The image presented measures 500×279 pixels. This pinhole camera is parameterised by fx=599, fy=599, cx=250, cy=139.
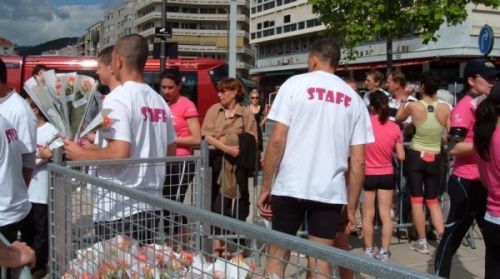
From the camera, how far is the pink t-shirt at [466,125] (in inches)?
172

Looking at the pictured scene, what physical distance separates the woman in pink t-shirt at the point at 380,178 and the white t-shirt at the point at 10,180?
11.8 ft

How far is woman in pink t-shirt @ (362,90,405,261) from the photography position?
20.1ft

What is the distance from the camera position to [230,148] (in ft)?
19.3

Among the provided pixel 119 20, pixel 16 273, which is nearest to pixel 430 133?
pixel 16 273

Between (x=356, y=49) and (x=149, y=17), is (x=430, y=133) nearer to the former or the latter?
(x=356, y=49)

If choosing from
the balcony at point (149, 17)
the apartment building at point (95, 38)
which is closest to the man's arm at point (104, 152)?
the apartment building at point (95, 38)

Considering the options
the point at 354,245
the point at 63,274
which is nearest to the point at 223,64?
the point at 354,245

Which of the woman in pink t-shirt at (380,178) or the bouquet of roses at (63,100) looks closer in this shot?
the bouquet of roses at (63,100)

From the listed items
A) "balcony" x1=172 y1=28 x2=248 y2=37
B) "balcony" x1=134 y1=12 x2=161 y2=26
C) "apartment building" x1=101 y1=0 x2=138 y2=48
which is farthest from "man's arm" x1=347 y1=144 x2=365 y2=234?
"apartment building" x1=101 y1=0 x2=138 y2=48

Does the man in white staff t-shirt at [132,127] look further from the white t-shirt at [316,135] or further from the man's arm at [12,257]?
the white t-shirt at [316,135]

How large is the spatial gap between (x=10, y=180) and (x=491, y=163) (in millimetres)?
2765

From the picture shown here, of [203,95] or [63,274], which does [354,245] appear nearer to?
[63,274]

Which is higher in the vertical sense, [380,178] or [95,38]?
[95,38]

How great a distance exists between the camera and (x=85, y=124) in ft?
11.5
